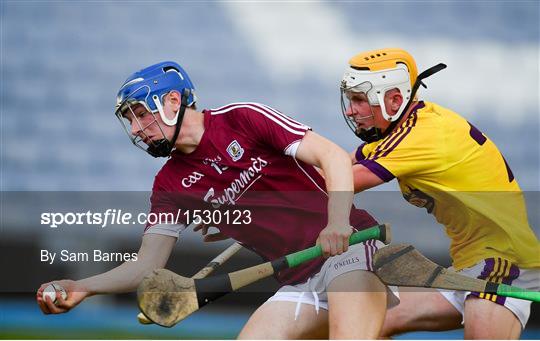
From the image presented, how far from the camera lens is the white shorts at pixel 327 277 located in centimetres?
320

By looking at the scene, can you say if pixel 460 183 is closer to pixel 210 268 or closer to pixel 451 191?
pixel 451 191

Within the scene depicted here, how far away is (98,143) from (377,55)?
2.87 metres

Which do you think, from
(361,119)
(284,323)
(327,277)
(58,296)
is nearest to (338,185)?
(327,277)

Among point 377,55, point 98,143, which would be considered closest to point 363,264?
point 377,55

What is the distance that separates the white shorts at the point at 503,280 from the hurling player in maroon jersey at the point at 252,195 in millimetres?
352

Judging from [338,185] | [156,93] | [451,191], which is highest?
[156,93]

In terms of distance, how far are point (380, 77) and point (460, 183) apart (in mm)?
549

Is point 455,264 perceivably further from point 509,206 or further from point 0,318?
point 0,318

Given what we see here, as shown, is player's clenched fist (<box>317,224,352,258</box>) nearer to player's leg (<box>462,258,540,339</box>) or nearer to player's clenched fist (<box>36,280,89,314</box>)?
player's leg (<box>462,258,540,339</box>)

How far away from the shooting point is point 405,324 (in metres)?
3.74

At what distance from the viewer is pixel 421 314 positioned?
147 inches

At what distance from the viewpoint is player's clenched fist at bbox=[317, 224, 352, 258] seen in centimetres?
297

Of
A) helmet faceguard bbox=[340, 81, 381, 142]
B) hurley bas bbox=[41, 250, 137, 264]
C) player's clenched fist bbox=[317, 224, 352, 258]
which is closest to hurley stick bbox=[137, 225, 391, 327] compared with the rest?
player's clenched fist bbox=[317, 224, 352, 258]

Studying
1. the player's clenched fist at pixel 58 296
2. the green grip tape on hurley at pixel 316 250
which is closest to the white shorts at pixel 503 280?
the green grip tape on hurley at pixel 316 250
